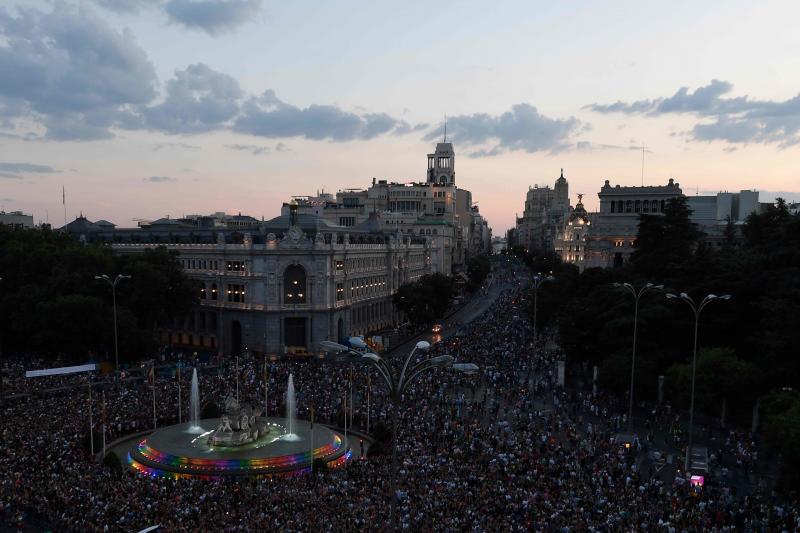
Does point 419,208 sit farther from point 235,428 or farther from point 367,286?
point 235,428

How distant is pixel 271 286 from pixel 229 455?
38.9m

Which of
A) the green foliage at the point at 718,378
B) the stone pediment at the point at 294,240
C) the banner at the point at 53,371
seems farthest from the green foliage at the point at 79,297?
the green foliage at the point at 718,378

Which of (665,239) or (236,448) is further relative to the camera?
(665,239)

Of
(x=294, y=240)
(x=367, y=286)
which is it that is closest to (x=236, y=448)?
(x=294, y=240)

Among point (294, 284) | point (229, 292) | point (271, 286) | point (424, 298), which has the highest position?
point (294, 284)

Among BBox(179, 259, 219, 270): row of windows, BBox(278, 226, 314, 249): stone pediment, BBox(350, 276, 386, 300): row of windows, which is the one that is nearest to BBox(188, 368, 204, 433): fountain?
BBox(278, 226, 314, 249): stone pediment

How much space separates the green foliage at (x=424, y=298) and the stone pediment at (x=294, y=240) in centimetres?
2063

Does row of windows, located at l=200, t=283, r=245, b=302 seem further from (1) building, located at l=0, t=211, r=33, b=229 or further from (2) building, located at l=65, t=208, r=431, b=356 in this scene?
(1) building, located at l=0, t=211, r=33, b=229

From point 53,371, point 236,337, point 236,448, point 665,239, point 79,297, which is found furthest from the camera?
point 236,337

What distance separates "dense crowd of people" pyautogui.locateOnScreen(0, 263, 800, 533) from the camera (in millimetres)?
27156

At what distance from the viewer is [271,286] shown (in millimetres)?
76125

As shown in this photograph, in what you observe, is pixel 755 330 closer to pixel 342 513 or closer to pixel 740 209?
pixel 342 513

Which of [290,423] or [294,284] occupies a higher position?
[294,284]

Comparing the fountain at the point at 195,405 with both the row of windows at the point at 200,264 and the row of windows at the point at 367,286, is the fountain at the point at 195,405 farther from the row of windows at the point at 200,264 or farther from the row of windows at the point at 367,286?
the row of windows at the point at 200,264
